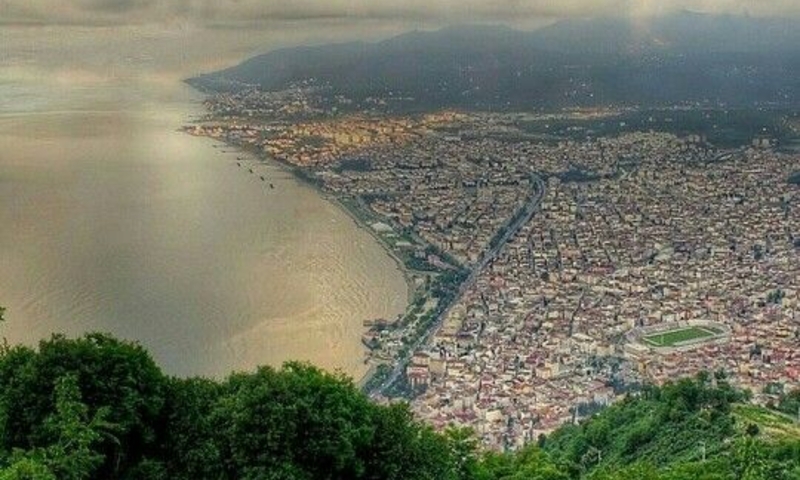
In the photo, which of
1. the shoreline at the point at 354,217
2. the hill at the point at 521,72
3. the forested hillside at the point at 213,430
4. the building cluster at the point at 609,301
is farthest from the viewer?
the hill at the point at 521,72

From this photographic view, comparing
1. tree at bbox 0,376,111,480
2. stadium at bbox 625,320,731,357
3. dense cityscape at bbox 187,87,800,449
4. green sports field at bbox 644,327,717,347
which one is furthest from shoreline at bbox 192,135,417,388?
tree at bbox 0,376,111,480

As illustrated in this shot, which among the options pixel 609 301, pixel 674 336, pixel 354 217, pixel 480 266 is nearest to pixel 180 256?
pixel 354 217

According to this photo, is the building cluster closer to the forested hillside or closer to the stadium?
the stadium

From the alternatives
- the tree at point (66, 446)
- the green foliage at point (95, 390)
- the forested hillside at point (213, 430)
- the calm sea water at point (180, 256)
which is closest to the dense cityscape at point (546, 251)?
the calm sea water at point (180, 256)

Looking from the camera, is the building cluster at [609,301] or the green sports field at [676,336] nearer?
the building cluster at [609,301]

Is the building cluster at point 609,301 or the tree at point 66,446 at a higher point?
the tree at point 66,446

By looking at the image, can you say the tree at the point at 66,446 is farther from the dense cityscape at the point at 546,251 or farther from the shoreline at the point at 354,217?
the dense cityscape at the point at 546,251

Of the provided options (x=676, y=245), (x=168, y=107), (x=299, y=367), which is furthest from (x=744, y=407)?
(x=168, y=107)
